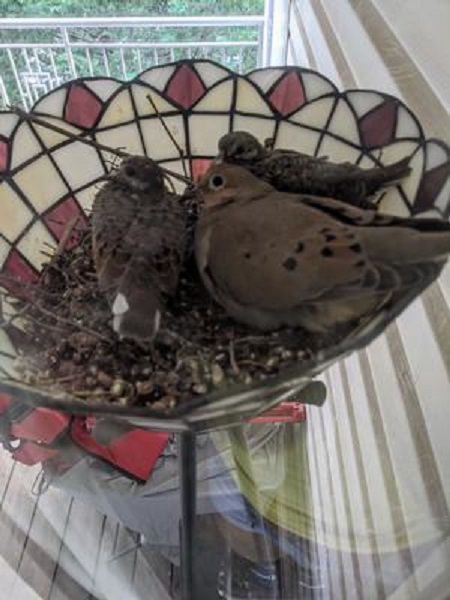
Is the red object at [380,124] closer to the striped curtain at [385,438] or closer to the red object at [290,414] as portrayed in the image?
the striped curtain at [385,438]

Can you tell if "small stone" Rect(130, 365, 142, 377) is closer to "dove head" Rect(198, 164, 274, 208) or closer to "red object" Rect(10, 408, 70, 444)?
"dove head" Rect(198, 164, 274, 208)

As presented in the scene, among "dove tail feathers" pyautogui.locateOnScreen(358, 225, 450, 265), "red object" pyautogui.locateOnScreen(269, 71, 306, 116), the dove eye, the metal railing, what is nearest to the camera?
"dove tail feathers" pyautogui.locateOnScreen(358, 225, 450, 265)

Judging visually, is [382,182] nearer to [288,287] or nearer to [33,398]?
[288,287]

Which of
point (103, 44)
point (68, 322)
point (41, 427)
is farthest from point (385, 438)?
point (103, 44)

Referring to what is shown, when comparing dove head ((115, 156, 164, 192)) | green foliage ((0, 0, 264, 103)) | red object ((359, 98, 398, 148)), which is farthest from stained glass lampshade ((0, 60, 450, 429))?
green foliage ((0, 0, 264, 103))

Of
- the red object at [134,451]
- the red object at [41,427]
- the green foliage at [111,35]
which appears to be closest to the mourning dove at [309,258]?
the red object at [41,427]

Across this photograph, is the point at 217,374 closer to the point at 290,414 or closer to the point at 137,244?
the point at 137,244

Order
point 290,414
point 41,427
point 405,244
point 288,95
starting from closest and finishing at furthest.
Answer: point 405,244 → point 288,95 → point 41,427 → point 290,414
